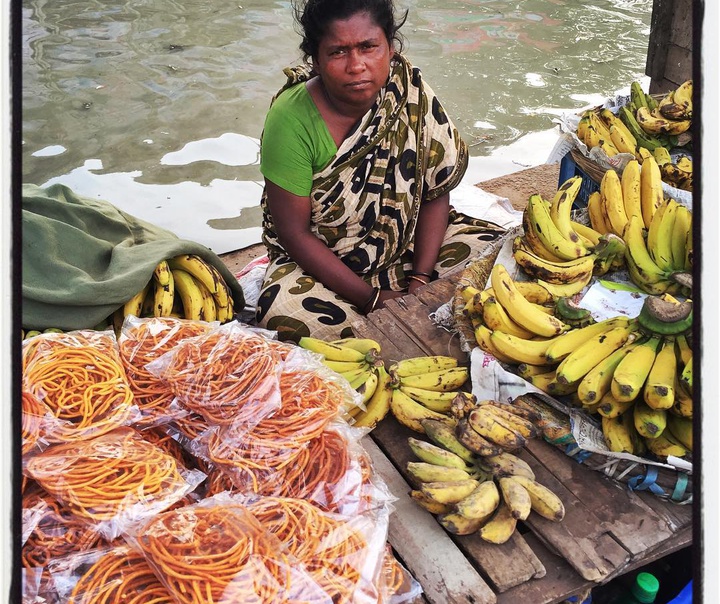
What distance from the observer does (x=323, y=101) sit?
9.88ft

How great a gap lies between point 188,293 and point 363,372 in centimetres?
93

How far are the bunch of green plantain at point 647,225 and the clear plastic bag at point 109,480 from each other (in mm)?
1754

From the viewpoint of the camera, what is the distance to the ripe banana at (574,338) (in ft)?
6.91

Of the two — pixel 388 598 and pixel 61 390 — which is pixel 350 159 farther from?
pixel 388 598

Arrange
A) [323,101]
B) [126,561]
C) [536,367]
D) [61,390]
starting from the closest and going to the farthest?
1. [126,561]
2. [61,390]
3. [536,367]
4. [323,101]

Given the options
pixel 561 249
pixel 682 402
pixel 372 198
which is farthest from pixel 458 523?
pixel 372 198

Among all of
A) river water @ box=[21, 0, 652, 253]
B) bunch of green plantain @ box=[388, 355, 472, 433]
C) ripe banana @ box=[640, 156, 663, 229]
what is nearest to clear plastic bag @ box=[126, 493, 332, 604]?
bunch of green plantain @ box=[388, 355, 472, 433]

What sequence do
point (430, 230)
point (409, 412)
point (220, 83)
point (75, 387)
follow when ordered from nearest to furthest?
point (75, 387)
point (409, 412)
point (430, 230)
point (220, 83)

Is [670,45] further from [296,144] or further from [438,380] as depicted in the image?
[438,380]

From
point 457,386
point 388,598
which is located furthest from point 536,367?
point 388,598

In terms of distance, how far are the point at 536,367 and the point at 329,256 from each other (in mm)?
1274

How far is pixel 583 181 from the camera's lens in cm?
342

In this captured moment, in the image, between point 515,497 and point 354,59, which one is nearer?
point 515,497

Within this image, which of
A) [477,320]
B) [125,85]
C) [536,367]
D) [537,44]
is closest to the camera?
[536,367]
